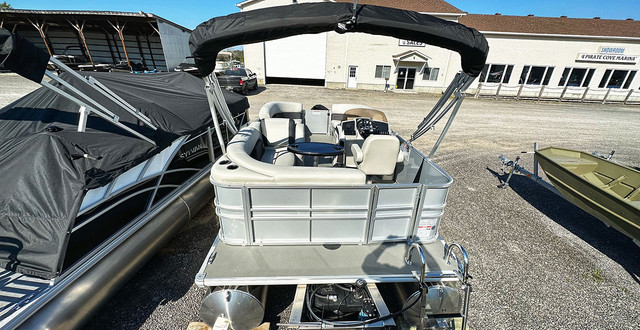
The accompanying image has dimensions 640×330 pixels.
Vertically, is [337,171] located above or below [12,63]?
below

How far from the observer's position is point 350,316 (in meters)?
2.52

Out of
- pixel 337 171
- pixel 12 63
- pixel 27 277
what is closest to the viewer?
pixel 12 63

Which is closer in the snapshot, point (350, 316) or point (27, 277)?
point (27, 277)

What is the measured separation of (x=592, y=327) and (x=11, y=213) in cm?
594

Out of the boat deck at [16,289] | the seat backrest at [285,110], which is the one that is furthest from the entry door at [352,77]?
the boat deck at [16,289]

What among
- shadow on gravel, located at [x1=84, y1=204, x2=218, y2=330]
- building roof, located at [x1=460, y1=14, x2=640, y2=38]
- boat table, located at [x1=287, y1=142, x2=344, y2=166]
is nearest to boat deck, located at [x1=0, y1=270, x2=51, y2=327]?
shadow on gravel, located at [x1=84, y1=204, x2=218, y2=330]

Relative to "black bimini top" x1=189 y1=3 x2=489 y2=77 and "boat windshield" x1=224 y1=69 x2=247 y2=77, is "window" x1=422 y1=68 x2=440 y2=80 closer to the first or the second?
"boat windshield" x1=224 y1=69 x2=247 y2=77

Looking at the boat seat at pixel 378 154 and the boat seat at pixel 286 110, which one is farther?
the boat seat at pixel 286 110

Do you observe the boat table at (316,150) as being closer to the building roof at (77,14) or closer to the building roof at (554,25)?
the building roof at (77,14)

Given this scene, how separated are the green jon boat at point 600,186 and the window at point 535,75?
65.0ft

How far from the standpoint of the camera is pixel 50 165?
2.34 meters

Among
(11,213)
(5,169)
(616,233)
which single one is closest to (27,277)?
(11,213)

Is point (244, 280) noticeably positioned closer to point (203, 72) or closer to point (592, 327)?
point (203, 72)

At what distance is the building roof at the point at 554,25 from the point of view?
18938 mm
